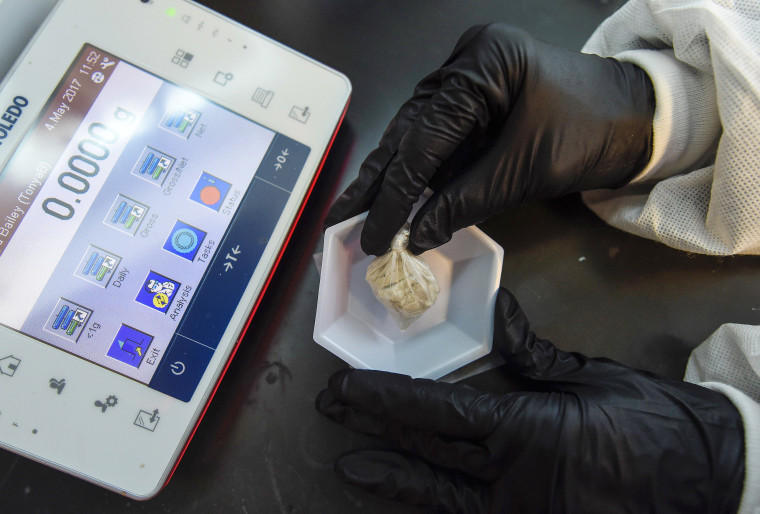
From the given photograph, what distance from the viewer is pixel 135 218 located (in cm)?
65

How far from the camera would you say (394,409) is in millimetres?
661

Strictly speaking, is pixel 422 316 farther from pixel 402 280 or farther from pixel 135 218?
pixel 135 218

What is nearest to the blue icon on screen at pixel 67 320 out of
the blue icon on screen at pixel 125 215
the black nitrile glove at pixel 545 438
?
the blue icon on screen at pixel 125 215

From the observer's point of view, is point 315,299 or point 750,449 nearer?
point 750,449

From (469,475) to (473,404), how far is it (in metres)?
0.14

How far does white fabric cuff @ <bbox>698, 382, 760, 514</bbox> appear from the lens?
59 cm

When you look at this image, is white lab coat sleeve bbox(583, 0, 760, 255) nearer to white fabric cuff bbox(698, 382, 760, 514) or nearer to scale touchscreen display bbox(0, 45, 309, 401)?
white fabric cuff bbox(698, 382, 760, 514)

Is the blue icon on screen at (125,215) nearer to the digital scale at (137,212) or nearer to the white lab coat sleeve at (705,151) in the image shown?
the digital scale at (137,212)

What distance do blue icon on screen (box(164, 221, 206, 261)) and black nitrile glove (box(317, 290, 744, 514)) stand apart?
0.95ft

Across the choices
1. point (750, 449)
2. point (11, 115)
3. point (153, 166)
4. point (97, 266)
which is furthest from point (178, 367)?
point (750, 449)

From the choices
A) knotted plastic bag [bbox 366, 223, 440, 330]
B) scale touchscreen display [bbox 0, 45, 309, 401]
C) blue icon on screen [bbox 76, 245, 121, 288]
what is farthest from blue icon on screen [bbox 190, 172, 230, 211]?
knotted plastic bag [bbox 366, 223, 440, 330]

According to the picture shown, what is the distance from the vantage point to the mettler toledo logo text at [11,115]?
622 mm

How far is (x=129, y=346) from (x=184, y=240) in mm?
166

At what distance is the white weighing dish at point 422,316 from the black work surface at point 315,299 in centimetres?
7
